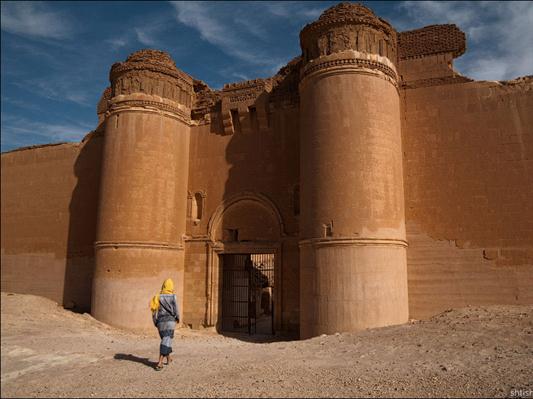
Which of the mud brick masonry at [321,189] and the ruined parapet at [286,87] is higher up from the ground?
the ruined parapet at [286,87]

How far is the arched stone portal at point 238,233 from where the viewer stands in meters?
13.1

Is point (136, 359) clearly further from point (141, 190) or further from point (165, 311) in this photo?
point (141, 190)

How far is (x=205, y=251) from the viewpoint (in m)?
13.9

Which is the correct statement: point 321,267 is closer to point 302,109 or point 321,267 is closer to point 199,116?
point 302,109

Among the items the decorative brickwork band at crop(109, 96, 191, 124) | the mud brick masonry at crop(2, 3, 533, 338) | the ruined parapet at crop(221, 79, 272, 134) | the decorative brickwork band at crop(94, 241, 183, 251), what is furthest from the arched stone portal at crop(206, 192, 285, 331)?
the decorative brickwork band at crop(109, 96, 191, 124)

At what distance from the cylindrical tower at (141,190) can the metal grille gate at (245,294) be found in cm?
153

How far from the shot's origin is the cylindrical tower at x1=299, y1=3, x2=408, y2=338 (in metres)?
10.0

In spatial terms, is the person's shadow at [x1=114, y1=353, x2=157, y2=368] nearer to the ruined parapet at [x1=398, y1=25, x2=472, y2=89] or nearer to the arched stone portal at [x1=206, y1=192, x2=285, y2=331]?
the arched stone portal at [x1=206, y1=192, x2=285, y2=331]

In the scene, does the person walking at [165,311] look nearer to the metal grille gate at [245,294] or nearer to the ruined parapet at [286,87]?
the metal grille gate at [245,294]

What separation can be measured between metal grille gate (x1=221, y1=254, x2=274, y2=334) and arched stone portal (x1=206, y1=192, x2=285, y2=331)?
0.48 m

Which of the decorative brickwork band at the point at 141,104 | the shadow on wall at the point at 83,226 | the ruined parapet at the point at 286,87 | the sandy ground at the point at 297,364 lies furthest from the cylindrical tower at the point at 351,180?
the shadow on wall at the point at 83,226

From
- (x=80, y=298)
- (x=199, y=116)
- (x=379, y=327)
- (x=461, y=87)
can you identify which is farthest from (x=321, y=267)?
(x=80, y=298)

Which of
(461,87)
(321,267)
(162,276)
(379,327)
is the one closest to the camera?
(379,327)

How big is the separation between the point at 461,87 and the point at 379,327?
6615mm
